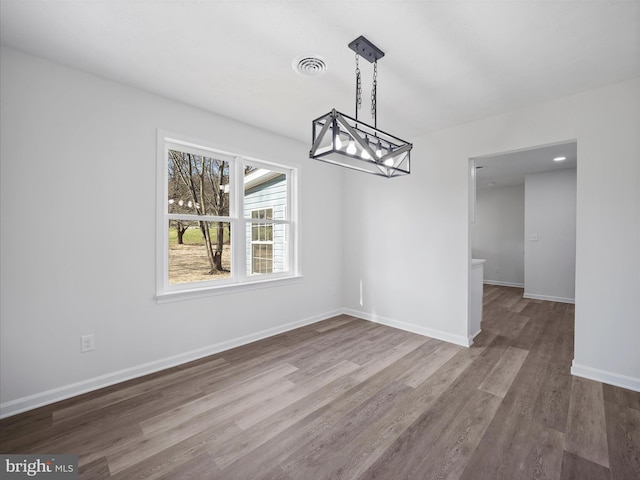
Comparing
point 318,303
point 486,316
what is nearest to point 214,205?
point 318,303

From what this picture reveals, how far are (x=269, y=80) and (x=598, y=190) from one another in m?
3.12

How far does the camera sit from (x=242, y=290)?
3.52 meters

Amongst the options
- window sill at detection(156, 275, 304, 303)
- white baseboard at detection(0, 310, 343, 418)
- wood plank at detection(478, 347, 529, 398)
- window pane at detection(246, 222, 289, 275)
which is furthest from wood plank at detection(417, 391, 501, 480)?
window pane at detection(246, 222, 289, 275)

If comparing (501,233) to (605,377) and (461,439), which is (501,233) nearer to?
(605,377)

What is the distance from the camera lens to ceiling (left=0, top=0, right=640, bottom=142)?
1771 mm

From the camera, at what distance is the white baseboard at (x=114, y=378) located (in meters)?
2.18

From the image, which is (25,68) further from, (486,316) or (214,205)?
(486,316)

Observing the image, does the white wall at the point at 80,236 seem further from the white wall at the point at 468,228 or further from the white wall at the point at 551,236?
the white wall at the point at 551,236

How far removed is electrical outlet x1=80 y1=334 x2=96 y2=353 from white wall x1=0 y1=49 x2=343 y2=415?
1.6 inches

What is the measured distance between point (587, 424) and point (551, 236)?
4824 millimetres

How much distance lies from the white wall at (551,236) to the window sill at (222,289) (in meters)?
4.99

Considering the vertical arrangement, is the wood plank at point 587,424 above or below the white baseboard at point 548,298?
below

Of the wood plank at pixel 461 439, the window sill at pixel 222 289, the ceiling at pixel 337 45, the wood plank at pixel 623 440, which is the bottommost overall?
the wood plank at pixel 461 439

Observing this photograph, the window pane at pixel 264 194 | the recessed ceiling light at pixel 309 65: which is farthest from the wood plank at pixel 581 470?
the window pane at pixel 264 194
